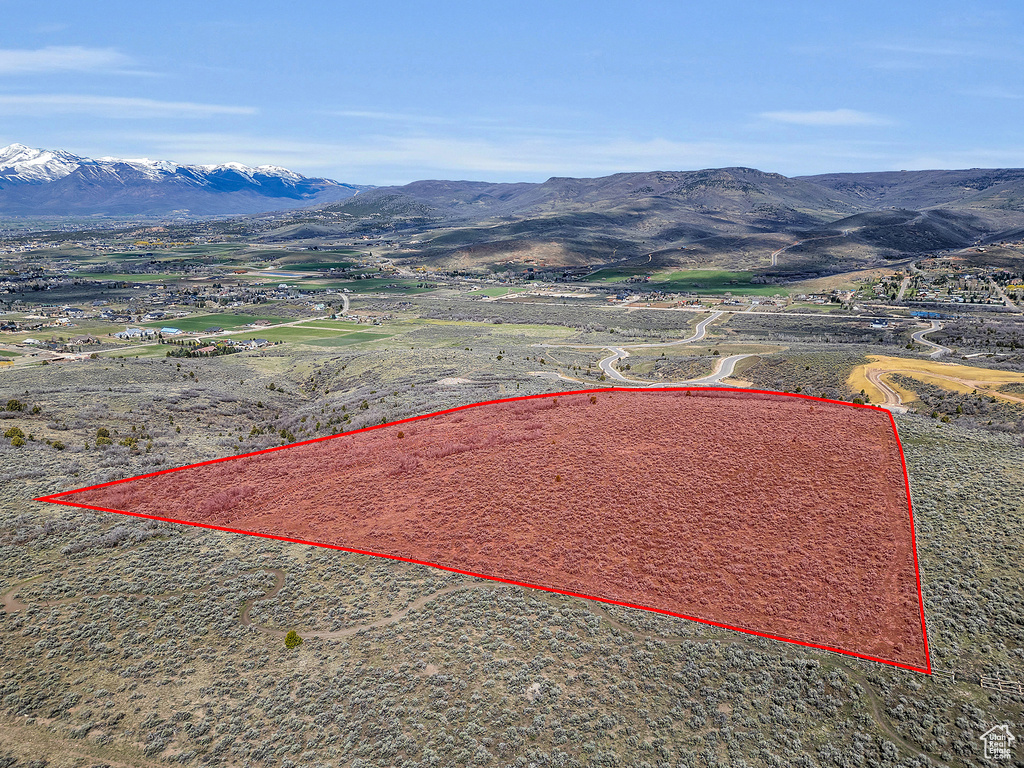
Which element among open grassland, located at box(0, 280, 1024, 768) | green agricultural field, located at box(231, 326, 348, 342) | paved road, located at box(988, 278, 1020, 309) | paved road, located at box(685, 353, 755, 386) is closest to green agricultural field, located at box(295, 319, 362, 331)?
green agricultural field, located at box(231, 326, 348, 342)

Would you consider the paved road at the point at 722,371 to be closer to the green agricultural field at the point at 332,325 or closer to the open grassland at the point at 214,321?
the green agricultural field at the point at 332,325

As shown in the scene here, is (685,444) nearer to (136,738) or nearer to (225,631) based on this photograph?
(225,631)

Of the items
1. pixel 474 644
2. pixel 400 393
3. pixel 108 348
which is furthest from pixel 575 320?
pixel 474 644

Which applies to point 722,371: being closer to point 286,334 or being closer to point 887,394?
point 887,394

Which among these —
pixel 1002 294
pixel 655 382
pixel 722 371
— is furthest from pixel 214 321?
pixel 1002 294

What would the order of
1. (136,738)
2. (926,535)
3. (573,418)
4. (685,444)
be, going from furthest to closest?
(573,418)
(685,444)
(926,535)
(136,738)

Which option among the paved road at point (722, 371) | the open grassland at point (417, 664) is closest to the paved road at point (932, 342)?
the paved road at point (722, 371)
